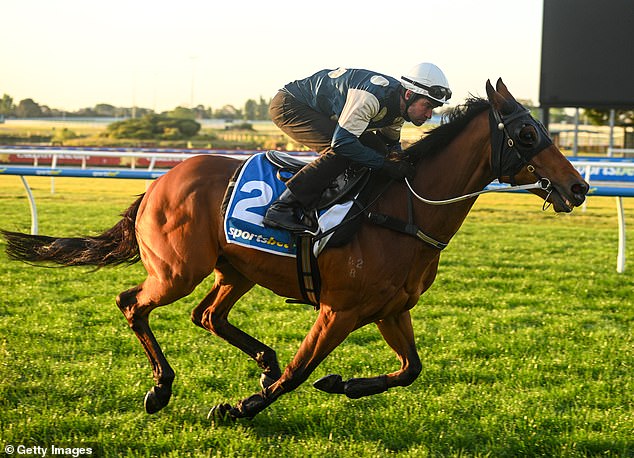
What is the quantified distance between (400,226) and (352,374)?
133cm

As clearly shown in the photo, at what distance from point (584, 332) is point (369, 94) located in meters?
3.08

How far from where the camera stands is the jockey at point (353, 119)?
383cm

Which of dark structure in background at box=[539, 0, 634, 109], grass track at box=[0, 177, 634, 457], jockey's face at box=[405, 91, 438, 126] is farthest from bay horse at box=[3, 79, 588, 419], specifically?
dark structure in background at box=[539, 0, 634, 109]

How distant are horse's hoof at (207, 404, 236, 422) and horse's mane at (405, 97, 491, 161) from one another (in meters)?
1.58

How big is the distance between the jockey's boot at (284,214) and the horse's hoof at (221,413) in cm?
94

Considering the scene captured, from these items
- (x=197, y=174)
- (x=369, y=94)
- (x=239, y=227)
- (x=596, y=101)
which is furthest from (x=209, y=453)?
(x=596, y=101)

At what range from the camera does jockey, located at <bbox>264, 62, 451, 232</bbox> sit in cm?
383

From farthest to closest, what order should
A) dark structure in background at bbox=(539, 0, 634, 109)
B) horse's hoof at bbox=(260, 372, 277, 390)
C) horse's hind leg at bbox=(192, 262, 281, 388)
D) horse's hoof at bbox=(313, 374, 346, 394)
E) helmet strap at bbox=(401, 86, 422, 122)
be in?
1. dark structure in background at bbox=(539, 0, 634, 109)
2. horse's hind leg at bbox=(192, 262, 281, 388)
3. horse's hoof at bbox=(260, 372, 277, 390)
4. horse's hoof at bbox=(313, 374, 346, 394)
5. helmet strap at bbox=(401, 86, 422, 122)

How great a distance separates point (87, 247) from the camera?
15.8 feet

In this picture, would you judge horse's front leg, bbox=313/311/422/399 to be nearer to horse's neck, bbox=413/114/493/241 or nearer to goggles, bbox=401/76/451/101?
horse's neck, bbox=413/114/493/241

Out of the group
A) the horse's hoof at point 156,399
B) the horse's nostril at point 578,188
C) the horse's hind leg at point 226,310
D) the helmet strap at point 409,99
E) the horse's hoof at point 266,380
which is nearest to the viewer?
the horse's nostril at point 578,188

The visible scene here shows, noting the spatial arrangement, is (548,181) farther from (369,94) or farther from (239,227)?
(239,227)

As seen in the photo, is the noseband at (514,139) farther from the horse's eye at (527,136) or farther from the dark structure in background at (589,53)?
the dark structure in background at (589,53)

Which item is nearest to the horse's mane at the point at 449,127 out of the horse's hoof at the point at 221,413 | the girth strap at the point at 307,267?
the girth strap at the point at 307,267
